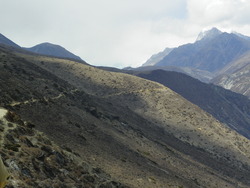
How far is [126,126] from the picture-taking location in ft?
260

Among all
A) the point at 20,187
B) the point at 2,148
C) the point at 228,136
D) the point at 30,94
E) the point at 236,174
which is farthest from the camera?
the point at 228,136

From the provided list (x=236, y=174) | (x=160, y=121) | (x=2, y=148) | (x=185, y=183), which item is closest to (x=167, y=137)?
(x=160, y=121)

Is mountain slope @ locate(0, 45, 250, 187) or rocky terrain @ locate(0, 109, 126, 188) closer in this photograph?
rocky terrain @ locate(0, 109, 126, 188)

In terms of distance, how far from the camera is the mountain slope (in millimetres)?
47844

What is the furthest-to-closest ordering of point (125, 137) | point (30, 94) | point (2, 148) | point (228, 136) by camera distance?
point (228, 136) < point (125, 137) < point (30, 94) < point (2, 148)

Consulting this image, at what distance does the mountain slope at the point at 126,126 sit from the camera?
47844mm

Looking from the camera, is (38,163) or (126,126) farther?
(126,126)

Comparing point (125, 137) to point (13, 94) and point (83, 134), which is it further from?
point (13, 94)

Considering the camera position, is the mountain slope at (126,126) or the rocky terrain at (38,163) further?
the mountain slope at (126,126)

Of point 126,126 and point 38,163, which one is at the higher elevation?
point 126,126

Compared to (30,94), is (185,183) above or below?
below

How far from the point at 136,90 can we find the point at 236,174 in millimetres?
54910

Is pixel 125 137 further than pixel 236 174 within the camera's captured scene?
No

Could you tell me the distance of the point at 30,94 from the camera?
55219 millimetres
